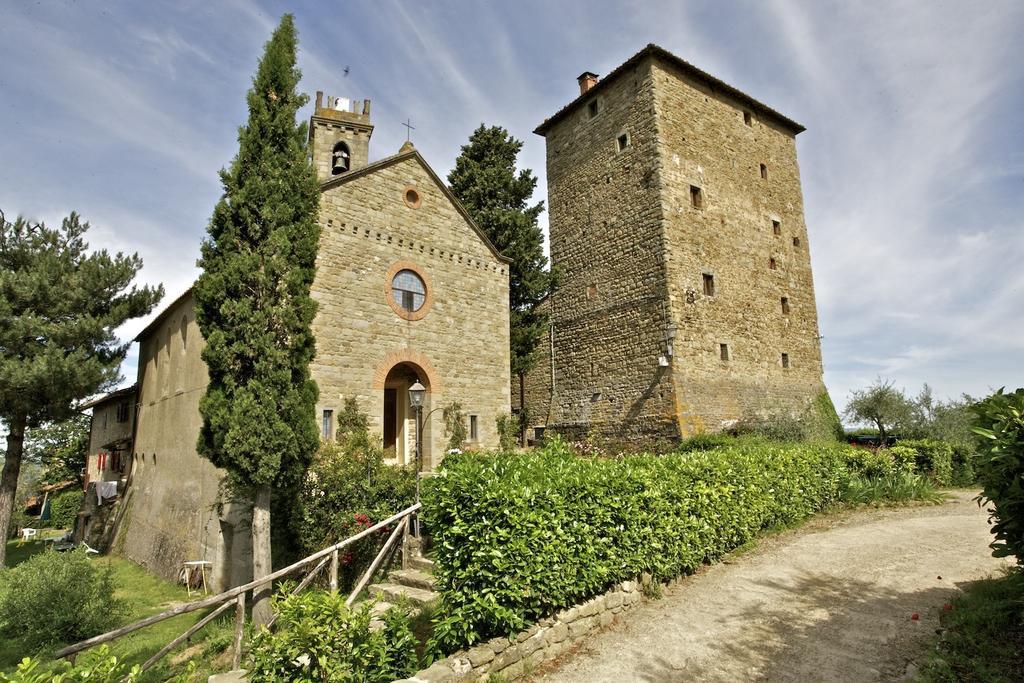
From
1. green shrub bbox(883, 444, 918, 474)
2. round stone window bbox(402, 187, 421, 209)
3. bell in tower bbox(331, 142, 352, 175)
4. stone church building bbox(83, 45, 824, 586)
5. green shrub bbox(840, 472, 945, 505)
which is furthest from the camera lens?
bell in tower bbox(331, 142, 352, 175)

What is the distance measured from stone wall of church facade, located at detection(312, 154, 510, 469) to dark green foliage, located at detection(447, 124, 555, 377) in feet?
6.45

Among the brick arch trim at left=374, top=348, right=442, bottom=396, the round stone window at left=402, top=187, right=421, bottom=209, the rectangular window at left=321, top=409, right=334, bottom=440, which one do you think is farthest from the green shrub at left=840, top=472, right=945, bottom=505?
the round stone window at left=402, top=187, right=421, bottom=209

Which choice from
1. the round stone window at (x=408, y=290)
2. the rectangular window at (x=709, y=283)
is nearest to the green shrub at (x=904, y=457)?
the rectangular window at (x=709, y=283)

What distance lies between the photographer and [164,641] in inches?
393

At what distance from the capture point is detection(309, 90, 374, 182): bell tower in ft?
56.1

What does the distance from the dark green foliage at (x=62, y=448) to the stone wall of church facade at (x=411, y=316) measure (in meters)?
26.2

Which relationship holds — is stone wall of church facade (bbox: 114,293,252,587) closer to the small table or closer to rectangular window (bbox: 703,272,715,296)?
the small table

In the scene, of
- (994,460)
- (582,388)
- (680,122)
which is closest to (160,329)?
(582,388)

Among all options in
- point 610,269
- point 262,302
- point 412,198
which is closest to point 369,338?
point 262,302

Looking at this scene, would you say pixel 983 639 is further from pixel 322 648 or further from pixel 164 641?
pixel 164 641

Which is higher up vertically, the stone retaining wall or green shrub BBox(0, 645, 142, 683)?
green shrub BBox(0, 645, 142, 683)

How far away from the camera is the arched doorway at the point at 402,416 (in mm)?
14062

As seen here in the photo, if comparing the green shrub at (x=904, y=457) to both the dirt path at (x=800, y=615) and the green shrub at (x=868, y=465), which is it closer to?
the green shrub at (x=868, y=465)

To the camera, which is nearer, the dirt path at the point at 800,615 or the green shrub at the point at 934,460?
the dirt path at the point at 800,615
